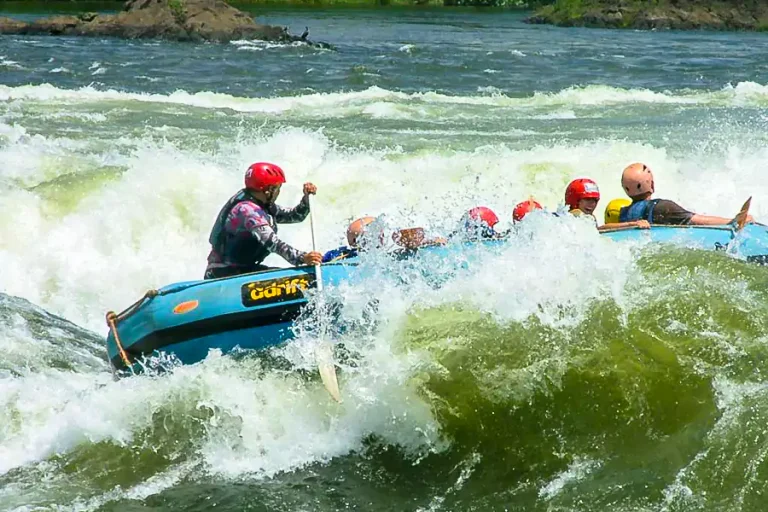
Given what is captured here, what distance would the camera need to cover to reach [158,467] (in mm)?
5520

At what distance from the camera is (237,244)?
692 cm

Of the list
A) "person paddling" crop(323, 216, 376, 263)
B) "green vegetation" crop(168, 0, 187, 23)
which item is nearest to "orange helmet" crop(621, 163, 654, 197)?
"person paddling" crop(323, 216, 376, 263)

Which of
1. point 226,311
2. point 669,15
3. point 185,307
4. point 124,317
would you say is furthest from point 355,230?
point 669,15

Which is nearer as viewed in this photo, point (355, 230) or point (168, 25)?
point (355, 230)

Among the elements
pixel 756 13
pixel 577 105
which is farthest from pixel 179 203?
pixel 756 13

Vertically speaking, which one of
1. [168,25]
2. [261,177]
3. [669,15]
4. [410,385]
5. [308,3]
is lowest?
[410,385]

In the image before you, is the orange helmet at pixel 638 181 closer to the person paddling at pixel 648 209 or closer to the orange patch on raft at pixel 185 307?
the person paddling at pixel 648 209

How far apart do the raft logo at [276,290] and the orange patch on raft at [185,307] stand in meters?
0.37

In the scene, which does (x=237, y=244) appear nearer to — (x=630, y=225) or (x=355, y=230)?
(x=355, y=230)

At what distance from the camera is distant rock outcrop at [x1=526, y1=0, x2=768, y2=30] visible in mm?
58888

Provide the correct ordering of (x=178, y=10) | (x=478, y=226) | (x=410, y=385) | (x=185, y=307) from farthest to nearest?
(x=178, y=10)
(x=478, y=226)
(x=185, y=307)
(x=410, y=385)

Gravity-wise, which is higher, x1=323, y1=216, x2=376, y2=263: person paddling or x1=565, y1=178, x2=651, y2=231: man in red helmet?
x1=565, y1=178, x2=651, y2=231: man in red helmet

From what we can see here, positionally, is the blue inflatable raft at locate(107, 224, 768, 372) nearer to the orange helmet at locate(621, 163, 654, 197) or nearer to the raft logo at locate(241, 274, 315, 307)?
the raft logo at locate(241, 274, 315, 307)

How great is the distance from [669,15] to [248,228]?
58.3 m
